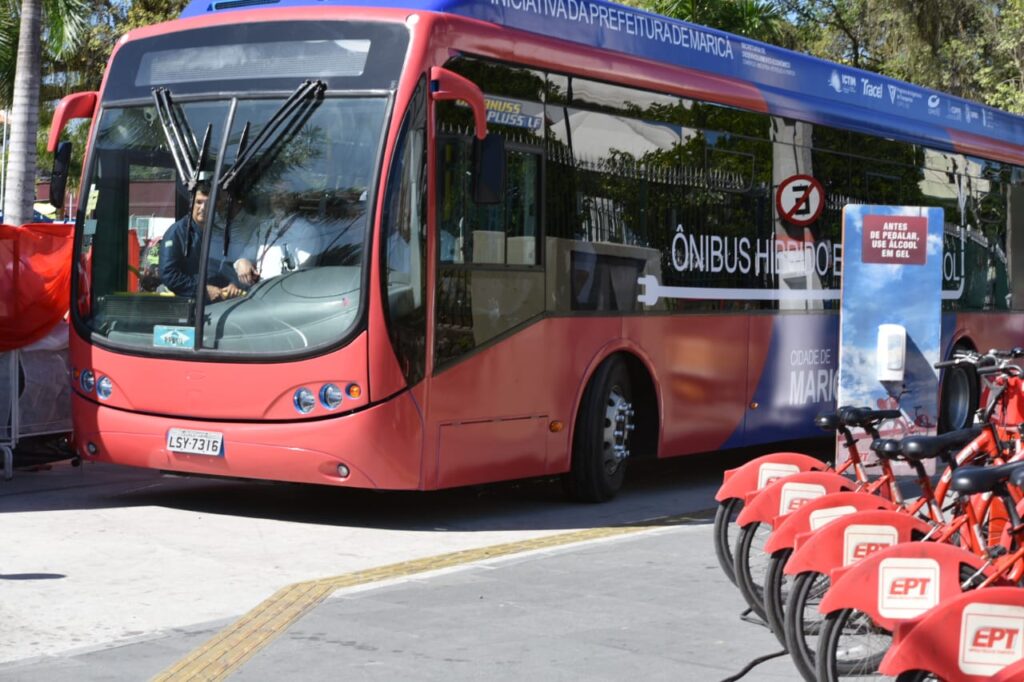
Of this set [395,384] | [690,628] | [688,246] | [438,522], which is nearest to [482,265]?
[395,384]

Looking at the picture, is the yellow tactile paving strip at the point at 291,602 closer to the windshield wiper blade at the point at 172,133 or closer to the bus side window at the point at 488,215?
the bus side window at the point at 488,215

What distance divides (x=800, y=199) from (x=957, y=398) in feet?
13.5

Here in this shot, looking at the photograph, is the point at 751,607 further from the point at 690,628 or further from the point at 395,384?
the point at 395,384

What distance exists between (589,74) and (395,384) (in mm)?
2968

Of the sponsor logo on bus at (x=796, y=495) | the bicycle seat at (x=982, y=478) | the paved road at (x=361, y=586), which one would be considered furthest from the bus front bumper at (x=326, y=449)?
the bicycle seat at (x=982, y=478)

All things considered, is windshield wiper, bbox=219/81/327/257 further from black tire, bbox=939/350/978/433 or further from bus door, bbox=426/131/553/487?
black tire, bbox=939/350/978/433

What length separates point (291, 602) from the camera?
7.74 m

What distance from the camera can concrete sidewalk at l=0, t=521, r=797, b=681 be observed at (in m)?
6.39

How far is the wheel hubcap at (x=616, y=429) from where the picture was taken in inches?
457

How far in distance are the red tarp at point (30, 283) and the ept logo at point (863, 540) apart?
748 centimetres

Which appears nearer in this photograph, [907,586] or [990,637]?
[990,637]

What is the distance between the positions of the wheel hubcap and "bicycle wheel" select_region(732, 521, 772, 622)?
14.7 ft

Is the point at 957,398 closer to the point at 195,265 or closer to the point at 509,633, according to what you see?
the point at 195,265

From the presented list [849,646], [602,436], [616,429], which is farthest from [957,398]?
[849,646]
